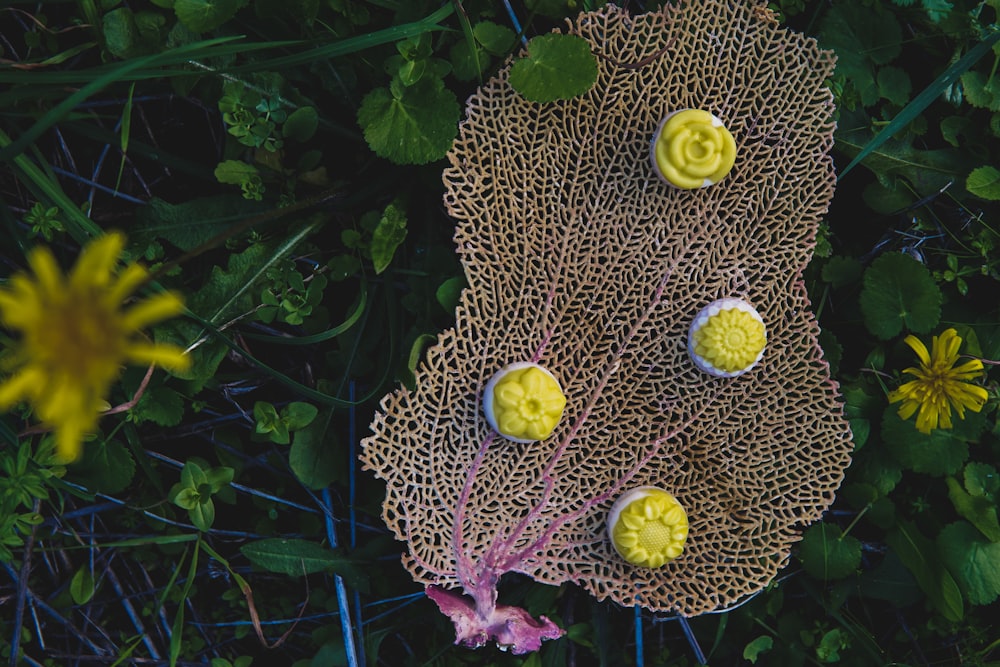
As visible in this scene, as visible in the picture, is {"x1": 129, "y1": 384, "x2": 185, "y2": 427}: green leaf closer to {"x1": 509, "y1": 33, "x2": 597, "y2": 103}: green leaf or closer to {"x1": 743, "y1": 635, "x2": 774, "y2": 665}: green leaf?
{"x1": 509, "y1": 33, "x2": 597, "y2": 103}: green leaf

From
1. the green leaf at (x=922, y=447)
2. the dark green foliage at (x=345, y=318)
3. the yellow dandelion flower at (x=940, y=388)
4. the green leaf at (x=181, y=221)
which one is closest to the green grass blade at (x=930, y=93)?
the dark green foliage at (x=345, y=318)

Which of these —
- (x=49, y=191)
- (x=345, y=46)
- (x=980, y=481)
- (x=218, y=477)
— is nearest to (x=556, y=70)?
(x=345, y=46)

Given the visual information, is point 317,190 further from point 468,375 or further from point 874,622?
point 874,622

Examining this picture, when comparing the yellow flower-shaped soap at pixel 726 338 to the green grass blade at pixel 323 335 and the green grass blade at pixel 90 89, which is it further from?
the green grass blade at pixel 90 89

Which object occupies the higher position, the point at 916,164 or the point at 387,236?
the point at 916,164

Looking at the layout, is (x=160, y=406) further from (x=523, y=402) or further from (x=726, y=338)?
(x=726, y=338)
